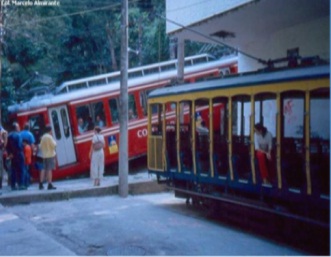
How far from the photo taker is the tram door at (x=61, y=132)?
57.0 ft

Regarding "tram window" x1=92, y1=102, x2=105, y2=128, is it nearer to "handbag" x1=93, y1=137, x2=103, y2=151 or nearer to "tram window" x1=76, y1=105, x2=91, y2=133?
"tram window" x1=76, y1=105, x2=91, y2=133

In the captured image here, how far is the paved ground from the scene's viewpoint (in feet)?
28.6

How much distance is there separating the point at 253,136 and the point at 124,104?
5147 mm

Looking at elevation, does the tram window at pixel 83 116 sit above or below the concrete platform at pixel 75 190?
above

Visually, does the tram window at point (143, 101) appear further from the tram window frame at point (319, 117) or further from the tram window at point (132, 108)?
the tram window frame at point (319, 117)

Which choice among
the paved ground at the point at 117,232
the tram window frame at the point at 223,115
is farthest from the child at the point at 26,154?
the tram window frame at the point at 223,115

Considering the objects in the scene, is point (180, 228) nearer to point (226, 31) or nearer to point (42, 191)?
point (42, 191)

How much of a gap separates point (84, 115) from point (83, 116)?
0.04 meters

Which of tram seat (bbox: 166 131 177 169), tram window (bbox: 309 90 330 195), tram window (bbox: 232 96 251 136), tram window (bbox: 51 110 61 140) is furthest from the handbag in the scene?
tram window (bbox: 309 90 330 195)

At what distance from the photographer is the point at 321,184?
8.61 m

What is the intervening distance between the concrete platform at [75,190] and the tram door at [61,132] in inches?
32.5

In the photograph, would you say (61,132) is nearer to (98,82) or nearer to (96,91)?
(96,91)

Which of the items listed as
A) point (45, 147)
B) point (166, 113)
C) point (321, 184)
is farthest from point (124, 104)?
point (321, 184)

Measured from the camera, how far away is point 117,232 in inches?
391
